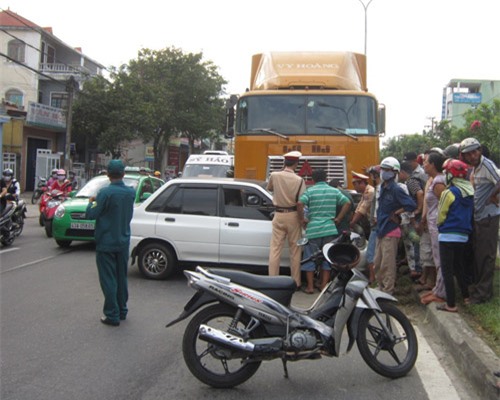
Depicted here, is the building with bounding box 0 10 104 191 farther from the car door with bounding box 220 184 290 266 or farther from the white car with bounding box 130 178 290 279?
the car door with bounding box 220 184 290 266

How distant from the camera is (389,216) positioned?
6.78 metres

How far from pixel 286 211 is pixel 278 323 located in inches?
128

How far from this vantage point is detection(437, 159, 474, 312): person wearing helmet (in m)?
5.55

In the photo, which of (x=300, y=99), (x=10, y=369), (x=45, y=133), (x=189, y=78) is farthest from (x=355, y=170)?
(x=189, y=78)

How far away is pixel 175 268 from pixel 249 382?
4.31m

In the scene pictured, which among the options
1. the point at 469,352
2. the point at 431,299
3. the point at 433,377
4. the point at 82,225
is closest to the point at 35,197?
the point at 82,225

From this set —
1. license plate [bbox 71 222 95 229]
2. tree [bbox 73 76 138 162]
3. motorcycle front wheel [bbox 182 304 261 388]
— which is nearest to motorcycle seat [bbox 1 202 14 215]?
license plate [bbox 71 222 95 229]

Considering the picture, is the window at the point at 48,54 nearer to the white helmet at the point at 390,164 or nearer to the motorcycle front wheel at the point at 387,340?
the white helmet at the point at 390,164

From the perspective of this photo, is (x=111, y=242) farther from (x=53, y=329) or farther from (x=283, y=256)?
(x=283, y=256)

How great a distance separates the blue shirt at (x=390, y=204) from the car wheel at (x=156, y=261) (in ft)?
10.6

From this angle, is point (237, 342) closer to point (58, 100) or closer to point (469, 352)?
point (469, 352)

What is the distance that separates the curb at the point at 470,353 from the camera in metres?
3.86

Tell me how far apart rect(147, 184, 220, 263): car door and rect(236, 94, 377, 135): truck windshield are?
2009 millimetres

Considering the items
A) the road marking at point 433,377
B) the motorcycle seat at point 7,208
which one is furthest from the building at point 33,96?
the road marking at point 433,377
